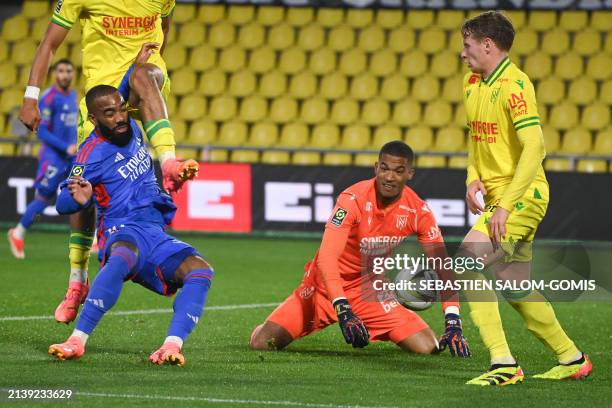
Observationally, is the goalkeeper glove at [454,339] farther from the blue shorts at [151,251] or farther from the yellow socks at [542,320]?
the blue shorts at [151,251]

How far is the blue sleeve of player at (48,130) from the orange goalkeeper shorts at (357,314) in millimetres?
6069

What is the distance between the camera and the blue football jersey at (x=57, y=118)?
1284cm

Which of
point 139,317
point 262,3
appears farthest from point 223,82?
point 139,317

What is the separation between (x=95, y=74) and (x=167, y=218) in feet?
4.31

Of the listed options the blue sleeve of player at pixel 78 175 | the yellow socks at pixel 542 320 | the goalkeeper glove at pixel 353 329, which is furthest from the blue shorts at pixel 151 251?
the yellow socks at pixel 542 320

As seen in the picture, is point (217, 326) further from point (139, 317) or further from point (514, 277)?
point (514, 277)

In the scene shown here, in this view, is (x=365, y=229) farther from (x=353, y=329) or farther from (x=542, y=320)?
(x=542, y=320)

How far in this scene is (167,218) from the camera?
661 cm

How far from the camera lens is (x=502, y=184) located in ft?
19.7

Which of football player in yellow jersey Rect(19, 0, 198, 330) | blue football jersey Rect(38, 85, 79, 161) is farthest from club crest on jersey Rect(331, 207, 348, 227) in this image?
blue football jersey Rect(38, 85, 79, 161)

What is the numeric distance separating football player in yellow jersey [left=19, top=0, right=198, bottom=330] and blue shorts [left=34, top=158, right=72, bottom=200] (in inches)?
207

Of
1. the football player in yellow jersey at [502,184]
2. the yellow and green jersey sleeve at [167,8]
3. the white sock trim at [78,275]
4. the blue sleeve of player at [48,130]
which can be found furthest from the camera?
the blue sleeve of player at [48,130]

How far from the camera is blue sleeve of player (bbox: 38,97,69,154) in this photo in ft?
41.6

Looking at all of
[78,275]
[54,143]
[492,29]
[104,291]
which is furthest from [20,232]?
[492,29]
